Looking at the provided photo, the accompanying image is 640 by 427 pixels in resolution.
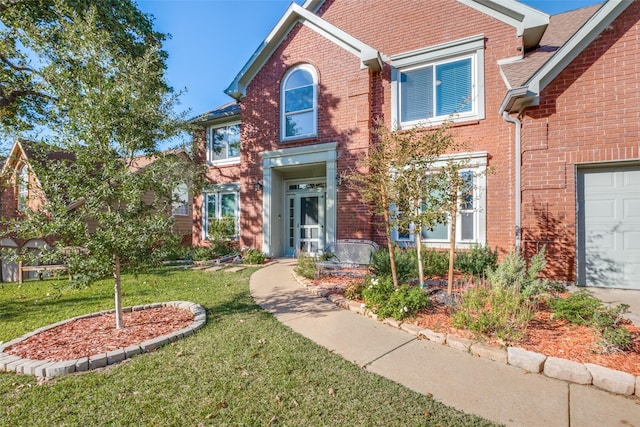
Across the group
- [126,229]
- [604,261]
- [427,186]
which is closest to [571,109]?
[604,261]

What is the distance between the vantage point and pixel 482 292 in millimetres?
4453

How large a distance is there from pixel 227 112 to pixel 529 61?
10.1m

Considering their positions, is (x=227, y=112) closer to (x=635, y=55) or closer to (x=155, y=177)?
(x=155, y=177)

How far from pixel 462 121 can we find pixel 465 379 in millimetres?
7119

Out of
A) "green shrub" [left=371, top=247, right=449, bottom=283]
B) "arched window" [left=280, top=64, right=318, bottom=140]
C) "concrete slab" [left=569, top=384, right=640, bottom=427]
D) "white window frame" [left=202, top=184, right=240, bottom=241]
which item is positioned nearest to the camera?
"concrete slab" [left=569, top=384, right=640, bottom=427]

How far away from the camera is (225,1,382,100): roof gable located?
357 inches

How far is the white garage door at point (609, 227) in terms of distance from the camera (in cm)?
596

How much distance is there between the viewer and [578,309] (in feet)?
13.6

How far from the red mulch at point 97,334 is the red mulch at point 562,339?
3.74m

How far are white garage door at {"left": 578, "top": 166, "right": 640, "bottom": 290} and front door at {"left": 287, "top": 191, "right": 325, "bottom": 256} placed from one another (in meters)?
7.11

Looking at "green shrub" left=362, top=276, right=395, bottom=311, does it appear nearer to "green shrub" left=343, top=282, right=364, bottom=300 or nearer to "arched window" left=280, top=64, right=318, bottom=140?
"green shrub" left=343, top=282, right=364, bottom=300

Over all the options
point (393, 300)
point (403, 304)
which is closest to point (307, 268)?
point (393, 300)

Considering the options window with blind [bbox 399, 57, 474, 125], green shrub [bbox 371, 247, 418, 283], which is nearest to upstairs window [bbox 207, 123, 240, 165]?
window with blind [bbox 399, 57, 474, 125]

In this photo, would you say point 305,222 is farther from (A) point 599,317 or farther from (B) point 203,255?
(A) point 599,317
